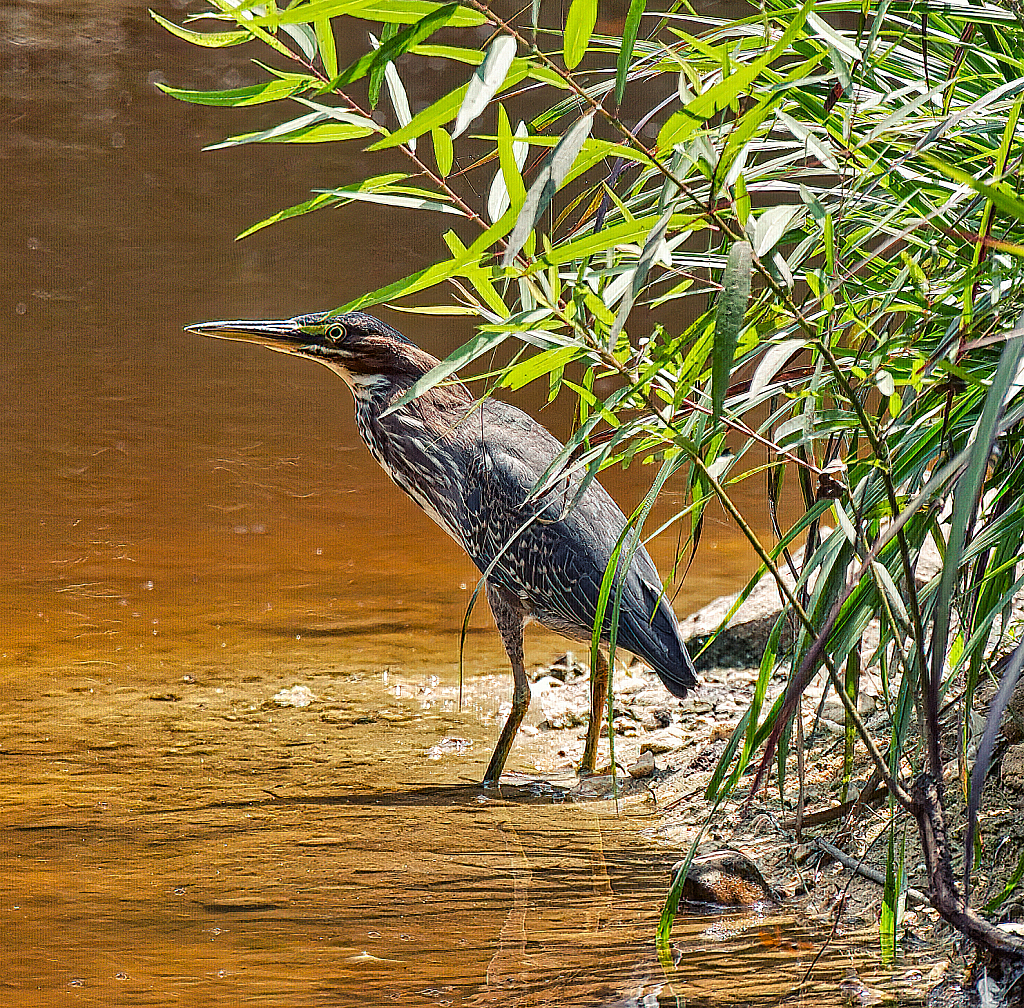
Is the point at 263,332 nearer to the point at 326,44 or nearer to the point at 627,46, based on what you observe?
the point at 326,44

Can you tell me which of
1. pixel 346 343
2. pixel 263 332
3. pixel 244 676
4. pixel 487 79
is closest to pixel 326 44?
pixel 487 79

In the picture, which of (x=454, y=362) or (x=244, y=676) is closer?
(x=454, y=362)

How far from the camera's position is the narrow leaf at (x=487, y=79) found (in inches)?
40.9

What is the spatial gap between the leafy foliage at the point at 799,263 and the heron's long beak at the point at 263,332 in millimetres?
1290

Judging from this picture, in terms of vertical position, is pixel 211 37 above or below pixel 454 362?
above

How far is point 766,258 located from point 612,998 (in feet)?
2.98

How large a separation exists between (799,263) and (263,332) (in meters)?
1.75

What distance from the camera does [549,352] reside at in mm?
1408

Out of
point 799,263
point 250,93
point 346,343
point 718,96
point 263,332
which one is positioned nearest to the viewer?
point 718,96

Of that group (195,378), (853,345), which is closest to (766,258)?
(853,345)

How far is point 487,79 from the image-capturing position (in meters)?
1.04

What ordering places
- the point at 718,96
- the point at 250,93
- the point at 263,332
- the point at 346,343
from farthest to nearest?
the point at 346,343 → the point at 263,332 → the point at 250,93 → the point at 718,96

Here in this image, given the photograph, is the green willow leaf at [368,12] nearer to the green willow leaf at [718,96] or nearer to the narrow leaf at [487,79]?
the narrow leaf at [487,79]

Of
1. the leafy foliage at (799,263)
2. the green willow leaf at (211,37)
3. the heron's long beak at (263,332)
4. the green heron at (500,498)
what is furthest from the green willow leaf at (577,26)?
the heron's long beak at (263,332)
